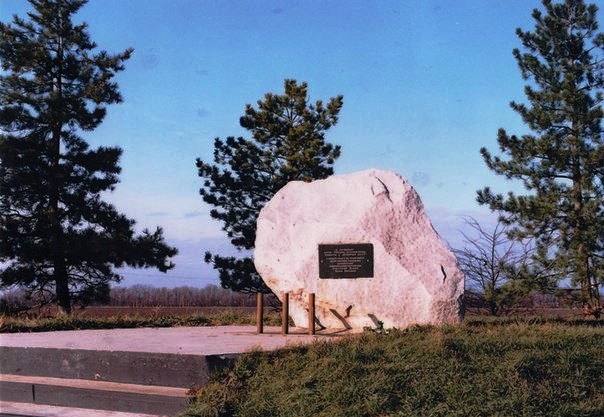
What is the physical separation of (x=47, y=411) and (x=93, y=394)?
58 cm

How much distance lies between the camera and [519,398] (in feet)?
20.3

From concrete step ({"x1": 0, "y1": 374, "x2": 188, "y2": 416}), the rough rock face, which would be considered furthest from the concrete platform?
the rough rock face

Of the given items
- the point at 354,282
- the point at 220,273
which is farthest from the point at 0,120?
the point at 354,282

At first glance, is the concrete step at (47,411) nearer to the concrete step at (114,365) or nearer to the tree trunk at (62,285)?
the concrete step at (114,365)

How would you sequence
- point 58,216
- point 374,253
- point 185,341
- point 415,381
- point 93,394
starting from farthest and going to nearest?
1. point 58,216
2. point 374,253
3. point 185,341
4. point 93,394
5. point 415,381

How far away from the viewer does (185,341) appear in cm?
874

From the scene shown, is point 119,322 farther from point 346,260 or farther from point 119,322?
point 346,260

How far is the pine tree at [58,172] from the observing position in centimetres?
1725

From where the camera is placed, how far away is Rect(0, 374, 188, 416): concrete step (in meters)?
6.85

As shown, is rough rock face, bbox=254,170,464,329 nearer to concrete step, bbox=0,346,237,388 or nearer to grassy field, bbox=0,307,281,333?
grassy field, bbox=0,307,281,333

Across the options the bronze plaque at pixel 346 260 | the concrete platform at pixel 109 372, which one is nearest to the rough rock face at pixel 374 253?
the bronze plaque at pixel 346 260

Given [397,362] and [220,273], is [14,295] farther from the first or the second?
[397,362]

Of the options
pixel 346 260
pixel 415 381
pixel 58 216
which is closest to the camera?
pixel 415 381

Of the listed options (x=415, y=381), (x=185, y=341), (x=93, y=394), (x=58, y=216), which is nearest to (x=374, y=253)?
(x=185, y=341)
